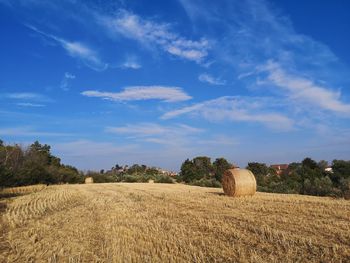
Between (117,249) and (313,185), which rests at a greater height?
(313,185)

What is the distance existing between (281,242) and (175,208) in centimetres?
626

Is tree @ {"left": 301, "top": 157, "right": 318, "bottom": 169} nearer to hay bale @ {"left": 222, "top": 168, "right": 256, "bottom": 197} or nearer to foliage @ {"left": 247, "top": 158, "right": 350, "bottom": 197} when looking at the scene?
foliage @ {"left": 247, "top": 158, "right": 350, "bottom": 197}

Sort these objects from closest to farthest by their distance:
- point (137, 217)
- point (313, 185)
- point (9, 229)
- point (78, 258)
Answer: point (78, 258) < point (9, 229) < point (137, 217) < point (313, 185)

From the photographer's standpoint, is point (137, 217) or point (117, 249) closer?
Answer: point (117, 249)

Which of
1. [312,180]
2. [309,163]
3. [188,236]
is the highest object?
[309,163]

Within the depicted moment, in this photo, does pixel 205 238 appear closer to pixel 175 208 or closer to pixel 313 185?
pixel 175 208

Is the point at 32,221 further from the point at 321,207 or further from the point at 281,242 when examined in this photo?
the point at 321,207

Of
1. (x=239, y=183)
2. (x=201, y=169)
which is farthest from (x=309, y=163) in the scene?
(x=201, y=169)

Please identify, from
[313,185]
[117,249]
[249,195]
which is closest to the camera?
[117,249]

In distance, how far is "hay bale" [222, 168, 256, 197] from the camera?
701 inches

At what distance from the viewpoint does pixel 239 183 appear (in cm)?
1784

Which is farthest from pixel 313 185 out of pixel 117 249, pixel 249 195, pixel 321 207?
pixel 117 249

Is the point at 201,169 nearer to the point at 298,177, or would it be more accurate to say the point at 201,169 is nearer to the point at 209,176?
the point at 209,176

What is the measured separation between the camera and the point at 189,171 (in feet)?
161
